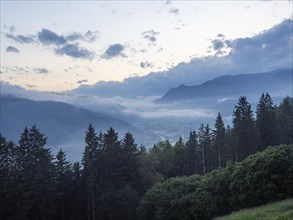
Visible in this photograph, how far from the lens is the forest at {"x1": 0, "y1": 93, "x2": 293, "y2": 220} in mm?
45844

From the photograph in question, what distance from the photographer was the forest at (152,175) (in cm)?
4584

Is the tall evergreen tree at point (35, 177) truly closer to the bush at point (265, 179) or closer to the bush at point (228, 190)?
the bush at point (228, 190)

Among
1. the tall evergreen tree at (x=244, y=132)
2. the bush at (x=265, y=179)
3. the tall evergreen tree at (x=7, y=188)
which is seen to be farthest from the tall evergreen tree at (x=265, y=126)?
the tall evergreen tree at (x=7, y=188)

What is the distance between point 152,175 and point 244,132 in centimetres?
2556

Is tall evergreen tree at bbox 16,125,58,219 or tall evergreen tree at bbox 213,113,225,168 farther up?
Answer: tall evergreen tree at bbox 213,113,225,168

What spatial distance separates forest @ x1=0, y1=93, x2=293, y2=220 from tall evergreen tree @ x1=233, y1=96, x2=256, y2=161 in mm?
240

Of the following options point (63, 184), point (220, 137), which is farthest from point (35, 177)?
point (220, 137)

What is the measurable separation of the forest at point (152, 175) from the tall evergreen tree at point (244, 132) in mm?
240

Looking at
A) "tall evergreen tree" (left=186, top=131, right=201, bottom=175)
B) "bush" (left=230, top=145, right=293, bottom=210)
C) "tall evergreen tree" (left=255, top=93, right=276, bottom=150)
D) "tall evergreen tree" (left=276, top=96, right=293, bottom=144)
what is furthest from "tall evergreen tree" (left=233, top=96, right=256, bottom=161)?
"bush" (left=230, top=145, right=293, bottom=210)

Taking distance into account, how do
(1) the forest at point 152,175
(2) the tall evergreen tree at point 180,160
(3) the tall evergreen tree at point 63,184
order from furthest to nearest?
(2) the tall evergreen tree at point 180,160
(3) the tall evergreen tree at point 63,184
(1) the forest at point 152,175

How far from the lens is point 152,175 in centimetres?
8944

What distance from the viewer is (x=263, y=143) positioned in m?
98.8

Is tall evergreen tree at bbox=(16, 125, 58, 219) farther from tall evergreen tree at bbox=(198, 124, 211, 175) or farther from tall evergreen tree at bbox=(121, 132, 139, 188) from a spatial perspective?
tall evergreen tree at bbox=(198, 124, 211, 175)

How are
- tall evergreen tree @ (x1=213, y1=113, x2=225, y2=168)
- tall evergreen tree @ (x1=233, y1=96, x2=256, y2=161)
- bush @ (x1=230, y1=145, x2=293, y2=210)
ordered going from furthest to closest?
tall evergreen tree @ (x1=213, y1=113, x2=225, y2=168)
tall evergreen tree @ (x1=233, y1=96, x2=256, y2=161)
bush @ (x1=230, y1=145, x2=293, y2=210)
